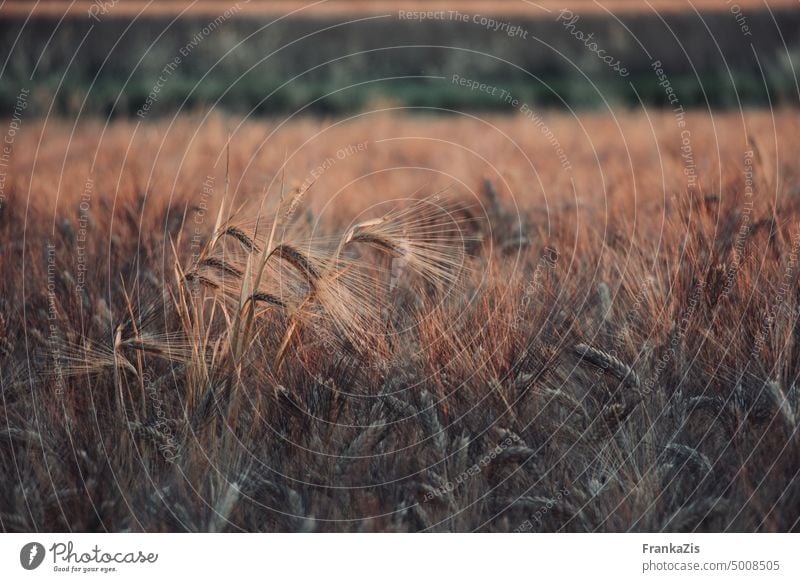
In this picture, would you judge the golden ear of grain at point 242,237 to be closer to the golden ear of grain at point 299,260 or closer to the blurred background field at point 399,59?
the golden ear of grain at point 299,260

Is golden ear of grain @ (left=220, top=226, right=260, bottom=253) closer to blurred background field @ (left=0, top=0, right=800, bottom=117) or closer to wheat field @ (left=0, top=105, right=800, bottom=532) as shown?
wheat field @ (left=0, top=105, right=800, bottom=532)

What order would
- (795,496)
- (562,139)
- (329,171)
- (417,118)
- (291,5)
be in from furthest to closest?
1. (417,118)
2. (291,5)
3. (562,139)
4. (329,171)
5. (795,496)

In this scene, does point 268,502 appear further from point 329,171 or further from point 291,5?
point 291,5

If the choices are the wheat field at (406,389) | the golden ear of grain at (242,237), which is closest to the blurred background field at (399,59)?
the wheat field at (406,389)

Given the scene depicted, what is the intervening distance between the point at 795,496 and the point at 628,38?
6.00m

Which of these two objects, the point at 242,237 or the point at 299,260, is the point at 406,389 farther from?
the point at 242,237

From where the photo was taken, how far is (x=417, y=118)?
23.2 feet

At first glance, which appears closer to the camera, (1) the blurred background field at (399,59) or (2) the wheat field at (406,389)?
(2) the wheat field at (406,389)

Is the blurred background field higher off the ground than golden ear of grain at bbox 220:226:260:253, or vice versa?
the blurred background field

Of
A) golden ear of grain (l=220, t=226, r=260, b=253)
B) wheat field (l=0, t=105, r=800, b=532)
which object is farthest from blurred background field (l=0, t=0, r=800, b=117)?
golden ear of grain (l=220, t=226, r=260, b=253)

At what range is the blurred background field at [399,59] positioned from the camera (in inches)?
223

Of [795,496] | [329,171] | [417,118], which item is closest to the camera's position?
[795,496]

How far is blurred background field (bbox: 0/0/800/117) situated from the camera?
5.66m

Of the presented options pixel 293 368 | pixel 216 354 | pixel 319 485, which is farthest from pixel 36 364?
pixel 319 485
